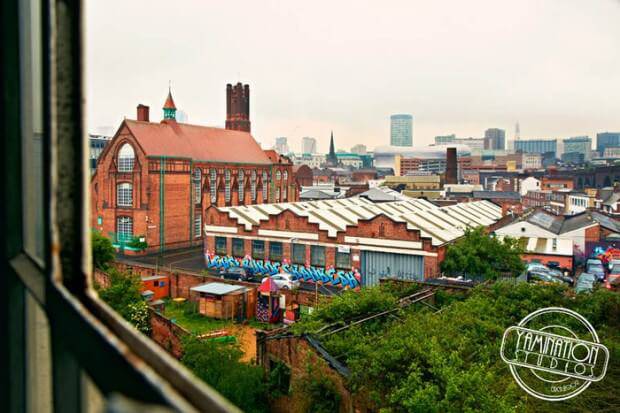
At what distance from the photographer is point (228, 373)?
9.97 metres

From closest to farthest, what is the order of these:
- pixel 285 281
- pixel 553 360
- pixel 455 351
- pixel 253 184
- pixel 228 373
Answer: pixel 455 351
pixel 553 360
pixel 228 373
pixel 285 281
pixel 253 184

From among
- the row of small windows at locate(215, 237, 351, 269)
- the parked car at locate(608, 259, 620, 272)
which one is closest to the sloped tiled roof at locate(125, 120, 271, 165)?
the row of small windows at locate(215, 237, 351, 269)

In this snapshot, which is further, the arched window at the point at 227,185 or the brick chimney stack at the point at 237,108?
the brick chimney stack at the point at 237,108

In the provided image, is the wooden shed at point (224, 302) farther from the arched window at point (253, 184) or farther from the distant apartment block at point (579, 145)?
the distant apartment block at point (579, 145)

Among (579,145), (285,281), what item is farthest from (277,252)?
(579,145)

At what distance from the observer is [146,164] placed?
1261 inches

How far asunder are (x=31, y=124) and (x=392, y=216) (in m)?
22.6

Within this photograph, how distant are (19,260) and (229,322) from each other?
54.1ft

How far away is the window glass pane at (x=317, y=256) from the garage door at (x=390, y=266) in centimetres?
184

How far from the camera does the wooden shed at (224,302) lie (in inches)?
694

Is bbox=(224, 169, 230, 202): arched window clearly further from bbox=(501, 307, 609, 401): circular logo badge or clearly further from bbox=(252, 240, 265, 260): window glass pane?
bbox=(501, 307, 609, 401): circular logo badge

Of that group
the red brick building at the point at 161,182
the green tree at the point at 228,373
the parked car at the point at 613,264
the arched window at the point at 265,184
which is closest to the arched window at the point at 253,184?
the red brick building at the point at 161,182

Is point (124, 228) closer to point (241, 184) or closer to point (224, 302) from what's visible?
point (241, 184)

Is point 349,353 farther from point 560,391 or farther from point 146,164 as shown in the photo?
point 146,164
